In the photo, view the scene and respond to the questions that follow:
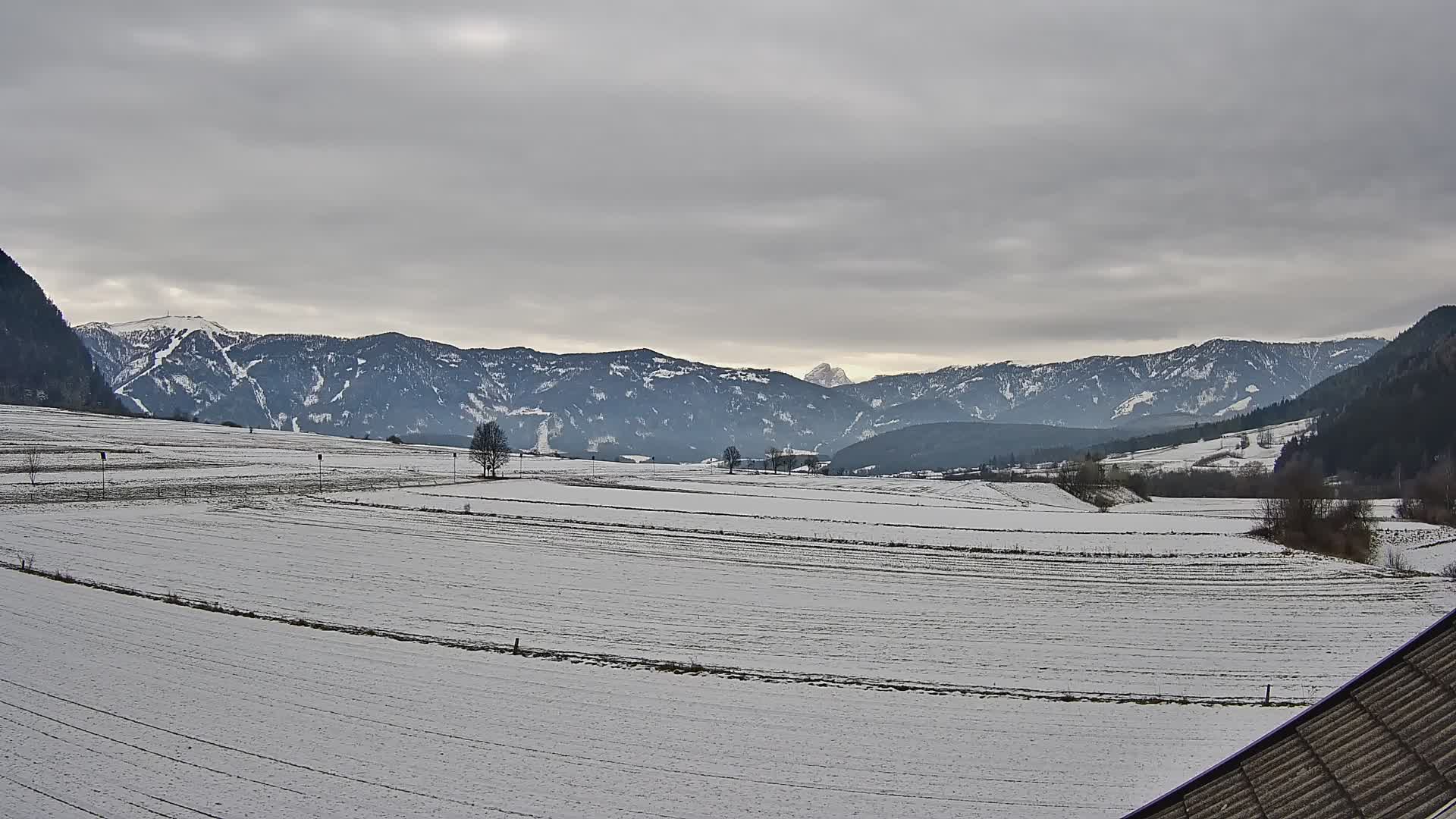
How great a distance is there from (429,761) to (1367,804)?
16.7 m

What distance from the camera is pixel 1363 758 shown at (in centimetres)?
848

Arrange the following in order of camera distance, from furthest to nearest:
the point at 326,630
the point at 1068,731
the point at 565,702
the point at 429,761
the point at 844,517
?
1. the point at 844,517
2. the point at 326,630
3. the point at 565,702
4. the point at 1068,731
5. the point at 429,761

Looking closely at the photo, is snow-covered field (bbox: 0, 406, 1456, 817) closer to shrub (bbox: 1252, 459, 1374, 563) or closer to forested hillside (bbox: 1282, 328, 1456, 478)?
shrub (bbox: 1252, 459, 1374, 563)

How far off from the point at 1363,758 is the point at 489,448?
118901mm

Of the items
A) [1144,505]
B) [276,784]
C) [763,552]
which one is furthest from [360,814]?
[1144,505]

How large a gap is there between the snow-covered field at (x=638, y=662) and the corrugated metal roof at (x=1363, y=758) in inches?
308

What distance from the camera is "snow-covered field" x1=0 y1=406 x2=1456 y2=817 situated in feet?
57.6

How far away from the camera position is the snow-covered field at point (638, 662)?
57.6 feet

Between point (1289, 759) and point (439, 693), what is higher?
point (1289, 759)

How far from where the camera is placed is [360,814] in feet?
Result: 52.1

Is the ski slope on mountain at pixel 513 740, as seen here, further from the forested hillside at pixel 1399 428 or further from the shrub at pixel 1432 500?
the forested hillside at pixel 1399 428

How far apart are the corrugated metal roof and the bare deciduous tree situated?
112565 mm

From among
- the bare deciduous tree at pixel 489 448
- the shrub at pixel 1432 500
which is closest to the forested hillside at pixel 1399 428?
the shrub at pixel 1432 500

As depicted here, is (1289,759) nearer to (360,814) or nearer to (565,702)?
(360,814)
